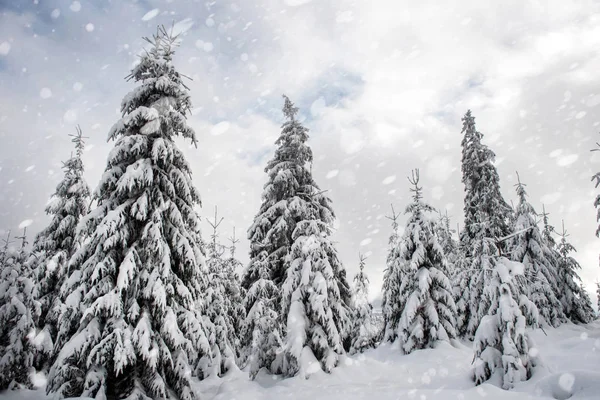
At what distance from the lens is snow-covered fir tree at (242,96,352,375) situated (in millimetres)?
18062

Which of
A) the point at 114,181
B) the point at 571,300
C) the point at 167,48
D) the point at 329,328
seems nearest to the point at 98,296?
the point at 114,181

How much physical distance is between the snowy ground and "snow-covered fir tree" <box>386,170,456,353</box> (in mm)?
931

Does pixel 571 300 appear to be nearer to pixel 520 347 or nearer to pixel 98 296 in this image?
pixel 520 347

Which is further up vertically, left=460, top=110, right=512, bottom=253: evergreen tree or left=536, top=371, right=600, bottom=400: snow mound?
left=460, top=110, right=512, bottom=253: evergreen tree

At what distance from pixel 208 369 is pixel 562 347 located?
17.7 meters

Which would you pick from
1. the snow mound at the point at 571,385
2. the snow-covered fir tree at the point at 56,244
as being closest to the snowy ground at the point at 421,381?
the snow mound at the point at 571,385

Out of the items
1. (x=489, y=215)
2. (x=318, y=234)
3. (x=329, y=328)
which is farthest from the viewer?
(x=489, y=215)

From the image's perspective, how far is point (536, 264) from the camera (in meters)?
26.6

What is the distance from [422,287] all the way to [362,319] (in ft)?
14.5

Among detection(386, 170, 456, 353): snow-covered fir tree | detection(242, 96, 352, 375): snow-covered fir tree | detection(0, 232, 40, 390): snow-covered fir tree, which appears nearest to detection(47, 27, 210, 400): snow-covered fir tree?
detection(242, 96, 352, 375): snow-covered fir tree

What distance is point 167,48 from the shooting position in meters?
13.4

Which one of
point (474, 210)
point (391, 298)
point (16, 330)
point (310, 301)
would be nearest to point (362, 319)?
point (391, 298)

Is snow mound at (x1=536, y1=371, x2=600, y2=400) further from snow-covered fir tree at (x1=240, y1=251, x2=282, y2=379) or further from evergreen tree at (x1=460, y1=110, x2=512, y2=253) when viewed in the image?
evergreen tree at (x1=460, y1=110, x2=512, y2=253)

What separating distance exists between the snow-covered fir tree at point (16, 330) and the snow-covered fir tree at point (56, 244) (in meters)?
0.71
